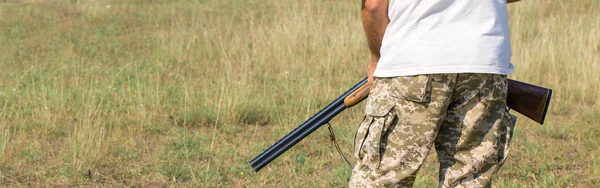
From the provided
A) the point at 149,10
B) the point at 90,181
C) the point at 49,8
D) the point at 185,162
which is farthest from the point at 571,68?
the point at 49,8

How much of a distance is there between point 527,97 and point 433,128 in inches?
19.9

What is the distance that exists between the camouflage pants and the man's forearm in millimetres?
147

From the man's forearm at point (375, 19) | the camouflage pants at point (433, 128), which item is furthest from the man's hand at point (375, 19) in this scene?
the camouflage pants at point (433, 128)

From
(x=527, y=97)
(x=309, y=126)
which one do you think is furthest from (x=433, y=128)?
(x=309, y=126)

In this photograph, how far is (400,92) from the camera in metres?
2.37

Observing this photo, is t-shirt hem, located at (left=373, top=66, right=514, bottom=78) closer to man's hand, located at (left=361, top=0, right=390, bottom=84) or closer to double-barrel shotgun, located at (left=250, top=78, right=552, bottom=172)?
man's hand, located at (left=361, top=0, right=390, bottom=84)

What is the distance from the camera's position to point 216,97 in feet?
18.2

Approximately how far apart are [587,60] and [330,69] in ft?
7.32

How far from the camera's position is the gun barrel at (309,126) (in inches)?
114

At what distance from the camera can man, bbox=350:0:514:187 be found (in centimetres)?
230

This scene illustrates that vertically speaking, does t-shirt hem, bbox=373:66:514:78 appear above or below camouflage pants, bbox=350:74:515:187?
above

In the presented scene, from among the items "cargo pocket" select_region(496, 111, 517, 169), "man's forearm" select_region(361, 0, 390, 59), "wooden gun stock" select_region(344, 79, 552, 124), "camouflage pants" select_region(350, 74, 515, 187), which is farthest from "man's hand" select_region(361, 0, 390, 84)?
"cargo pocket" select_region(496, 111, 517, 169)

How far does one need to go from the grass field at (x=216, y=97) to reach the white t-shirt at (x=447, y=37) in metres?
1.90

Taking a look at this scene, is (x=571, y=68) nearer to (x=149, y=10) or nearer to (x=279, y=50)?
(x=279, y=50)
